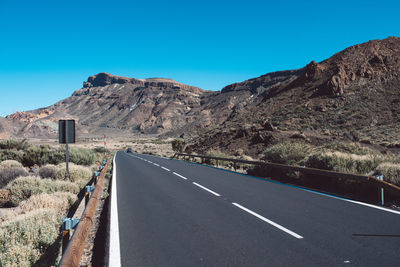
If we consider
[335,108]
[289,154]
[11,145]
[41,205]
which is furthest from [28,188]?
[335,108]

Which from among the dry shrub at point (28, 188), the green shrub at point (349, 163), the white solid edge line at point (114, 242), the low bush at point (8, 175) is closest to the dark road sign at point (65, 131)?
the low bush at point (8, 175)

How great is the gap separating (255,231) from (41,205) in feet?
16.1

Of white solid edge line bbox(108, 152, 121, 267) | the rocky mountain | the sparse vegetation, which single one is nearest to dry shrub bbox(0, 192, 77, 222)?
the sparse vegetation

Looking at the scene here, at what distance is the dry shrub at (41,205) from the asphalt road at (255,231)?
1.36m

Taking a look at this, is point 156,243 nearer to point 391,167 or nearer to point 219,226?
point 219,226

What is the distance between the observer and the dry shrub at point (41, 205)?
22.1 ft

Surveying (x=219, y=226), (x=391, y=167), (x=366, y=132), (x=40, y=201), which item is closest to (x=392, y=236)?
(x=219, y=226)

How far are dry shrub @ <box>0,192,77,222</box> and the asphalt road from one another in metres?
1.36

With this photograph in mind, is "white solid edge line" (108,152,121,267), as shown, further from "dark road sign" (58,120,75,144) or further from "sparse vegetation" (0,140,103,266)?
"dark road sign" (58,120,75,144)

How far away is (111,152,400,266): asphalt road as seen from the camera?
167 inches

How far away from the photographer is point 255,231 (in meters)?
5.53

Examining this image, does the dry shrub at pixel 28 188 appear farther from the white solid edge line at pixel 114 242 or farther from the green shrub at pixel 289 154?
the green shrub at pixel 289 154

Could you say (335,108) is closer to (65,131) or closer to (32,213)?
(65,131)

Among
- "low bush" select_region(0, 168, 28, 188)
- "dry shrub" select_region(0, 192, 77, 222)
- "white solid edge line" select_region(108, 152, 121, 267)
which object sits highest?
"low bush" select_region(0, 168, 28, 188)
